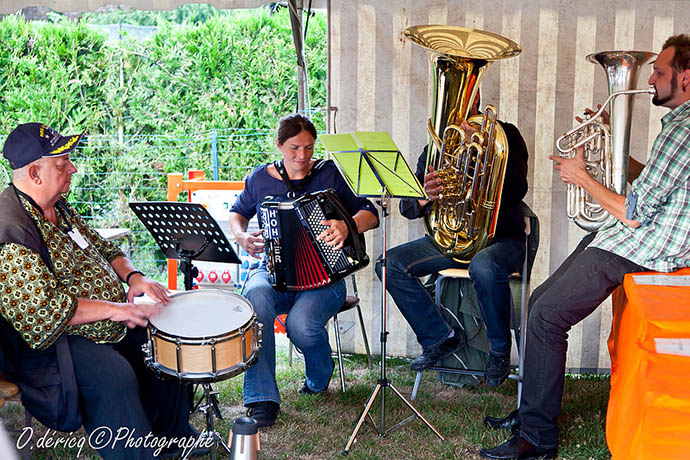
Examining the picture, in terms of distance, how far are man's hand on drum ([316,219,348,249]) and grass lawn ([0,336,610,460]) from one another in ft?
3.09

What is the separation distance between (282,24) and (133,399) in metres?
6.89

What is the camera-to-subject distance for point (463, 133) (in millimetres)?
3311

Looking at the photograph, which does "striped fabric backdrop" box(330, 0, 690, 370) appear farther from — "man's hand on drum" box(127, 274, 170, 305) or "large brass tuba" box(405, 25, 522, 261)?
"man's hand on drum" box(127, 274, 170, 305)

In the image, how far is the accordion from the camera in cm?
347

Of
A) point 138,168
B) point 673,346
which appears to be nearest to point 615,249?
point 673,346

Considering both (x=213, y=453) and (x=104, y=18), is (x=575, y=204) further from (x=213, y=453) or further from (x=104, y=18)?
(x=104, y=18)

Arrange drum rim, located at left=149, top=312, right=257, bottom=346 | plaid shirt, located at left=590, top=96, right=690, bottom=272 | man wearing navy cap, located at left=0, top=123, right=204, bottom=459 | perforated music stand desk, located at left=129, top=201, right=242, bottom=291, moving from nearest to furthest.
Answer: man wearing navy cap, located at left=0, top=123, right=204, bottom=459, drum rim, located at left=149, top=312, right=257, bottom=346, plaid shirt, located at left=590, top=96, right=690, bottom=272, perforated music stand desk, located at left=129, top=201, right=242, bottom=291

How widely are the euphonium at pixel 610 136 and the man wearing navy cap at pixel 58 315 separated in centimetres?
195

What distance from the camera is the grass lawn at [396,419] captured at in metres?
3.23

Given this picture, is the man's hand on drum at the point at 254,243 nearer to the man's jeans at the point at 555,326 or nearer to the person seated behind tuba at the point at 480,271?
the person seated behind tuba at the point at 480,271

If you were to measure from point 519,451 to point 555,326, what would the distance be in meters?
0.59

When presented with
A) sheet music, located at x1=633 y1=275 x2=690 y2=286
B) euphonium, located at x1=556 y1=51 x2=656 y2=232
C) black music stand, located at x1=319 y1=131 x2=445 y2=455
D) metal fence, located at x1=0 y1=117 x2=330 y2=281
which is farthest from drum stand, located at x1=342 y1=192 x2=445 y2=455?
metal fence, located at x1=0 y1=117 x2=330 y2=281

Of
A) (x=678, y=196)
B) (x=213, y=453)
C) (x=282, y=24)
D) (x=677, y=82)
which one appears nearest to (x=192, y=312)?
Result: (x=213, y=453)

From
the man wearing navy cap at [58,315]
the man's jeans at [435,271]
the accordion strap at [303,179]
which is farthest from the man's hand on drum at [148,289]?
the man's jeans at [435,271]
